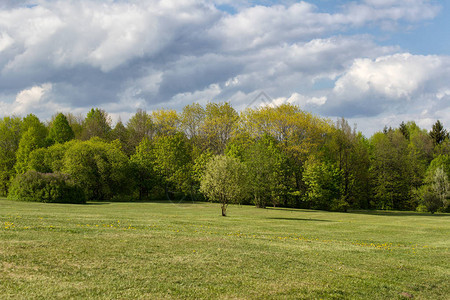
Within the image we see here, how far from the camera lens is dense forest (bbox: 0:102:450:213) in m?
64.8

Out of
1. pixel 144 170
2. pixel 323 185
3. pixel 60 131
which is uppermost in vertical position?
pixel 60 131

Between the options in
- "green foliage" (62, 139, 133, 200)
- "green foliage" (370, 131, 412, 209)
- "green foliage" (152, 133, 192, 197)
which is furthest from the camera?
"green foliage" (370, 131, 412, 209)

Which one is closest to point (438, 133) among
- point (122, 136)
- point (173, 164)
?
point (173, 164)

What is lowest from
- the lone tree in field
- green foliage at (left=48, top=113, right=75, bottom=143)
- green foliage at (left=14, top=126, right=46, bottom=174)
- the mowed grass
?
the mowed grass

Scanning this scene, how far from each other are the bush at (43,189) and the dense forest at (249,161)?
A: 13.3 meters

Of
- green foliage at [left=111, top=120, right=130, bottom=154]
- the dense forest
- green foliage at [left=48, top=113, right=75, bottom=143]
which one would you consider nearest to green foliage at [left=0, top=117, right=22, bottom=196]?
the dense forest

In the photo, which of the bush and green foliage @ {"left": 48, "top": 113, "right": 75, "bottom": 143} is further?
green foliage @ {"left": 48, "top": 113, "right": 75, "bottom": 143}

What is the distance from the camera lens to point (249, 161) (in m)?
60.8

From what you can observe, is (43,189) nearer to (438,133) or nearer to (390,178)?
(390,178)

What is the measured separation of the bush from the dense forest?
13334 millimetres

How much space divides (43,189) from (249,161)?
30.4 meters

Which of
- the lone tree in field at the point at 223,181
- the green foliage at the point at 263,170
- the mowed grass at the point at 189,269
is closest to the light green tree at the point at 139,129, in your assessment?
the green foliage at the point at 263,170

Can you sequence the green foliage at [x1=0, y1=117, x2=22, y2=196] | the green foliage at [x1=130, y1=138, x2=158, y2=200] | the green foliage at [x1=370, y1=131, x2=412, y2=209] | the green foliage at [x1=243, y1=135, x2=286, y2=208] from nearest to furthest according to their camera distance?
the green foliage at [x1=243, y1=135, x2=286, y2=208], the green foliage at [x1=0, y1=117, x2=22, y2=196], the green foliage at [x1=130, y1=138, x2=158, y2=200], the green foliage at [x1=370, y1=131, x2=412, y2=209]

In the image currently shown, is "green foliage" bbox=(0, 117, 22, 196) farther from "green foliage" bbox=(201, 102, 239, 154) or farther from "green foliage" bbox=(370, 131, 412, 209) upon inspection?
"green foliage" bbox=(370, 131, 412, 209)
